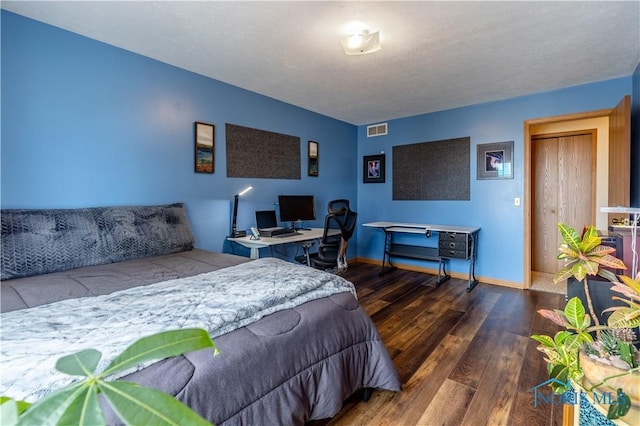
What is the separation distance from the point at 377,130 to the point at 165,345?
502cm

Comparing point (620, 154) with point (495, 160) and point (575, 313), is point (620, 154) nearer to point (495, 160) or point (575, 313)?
point (495, 160)

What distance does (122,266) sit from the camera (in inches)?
79.8

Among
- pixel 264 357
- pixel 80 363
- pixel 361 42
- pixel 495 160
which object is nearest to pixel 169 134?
pixel 361 42

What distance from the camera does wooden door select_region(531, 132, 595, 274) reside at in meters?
4.14

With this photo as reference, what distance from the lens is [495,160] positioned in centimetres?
391

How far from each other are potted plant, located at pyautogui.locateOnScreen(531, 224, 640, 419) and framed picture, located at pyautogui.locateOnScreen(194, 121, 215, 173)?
295 centimetres

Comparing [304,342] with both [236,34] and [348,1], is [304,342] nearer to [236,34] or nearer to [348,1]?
[348,1]

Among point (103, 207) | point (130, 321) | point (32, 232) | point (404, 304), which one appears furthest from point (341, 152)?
point (130, 321)

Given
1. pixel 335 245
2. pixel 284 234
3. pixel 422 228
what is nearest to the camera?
pixel 335 245

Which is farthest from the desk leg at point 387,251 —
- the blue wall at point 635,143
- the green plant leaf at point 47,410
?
the green plant leaf at point 47,410

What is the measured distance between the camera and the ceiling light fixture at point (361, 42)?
2166mm

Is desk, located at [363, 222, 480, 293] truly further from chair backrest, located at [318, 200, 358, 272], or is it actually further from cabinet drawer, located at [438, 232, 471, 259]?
chair backrest, located at [318, 200, 358, 272]

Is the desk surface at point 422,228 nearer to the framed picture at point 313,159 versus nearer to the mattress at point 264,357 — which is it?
the framed picture at point 313,159

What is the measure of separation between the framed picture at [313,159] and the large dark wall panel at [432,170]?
1.33m
